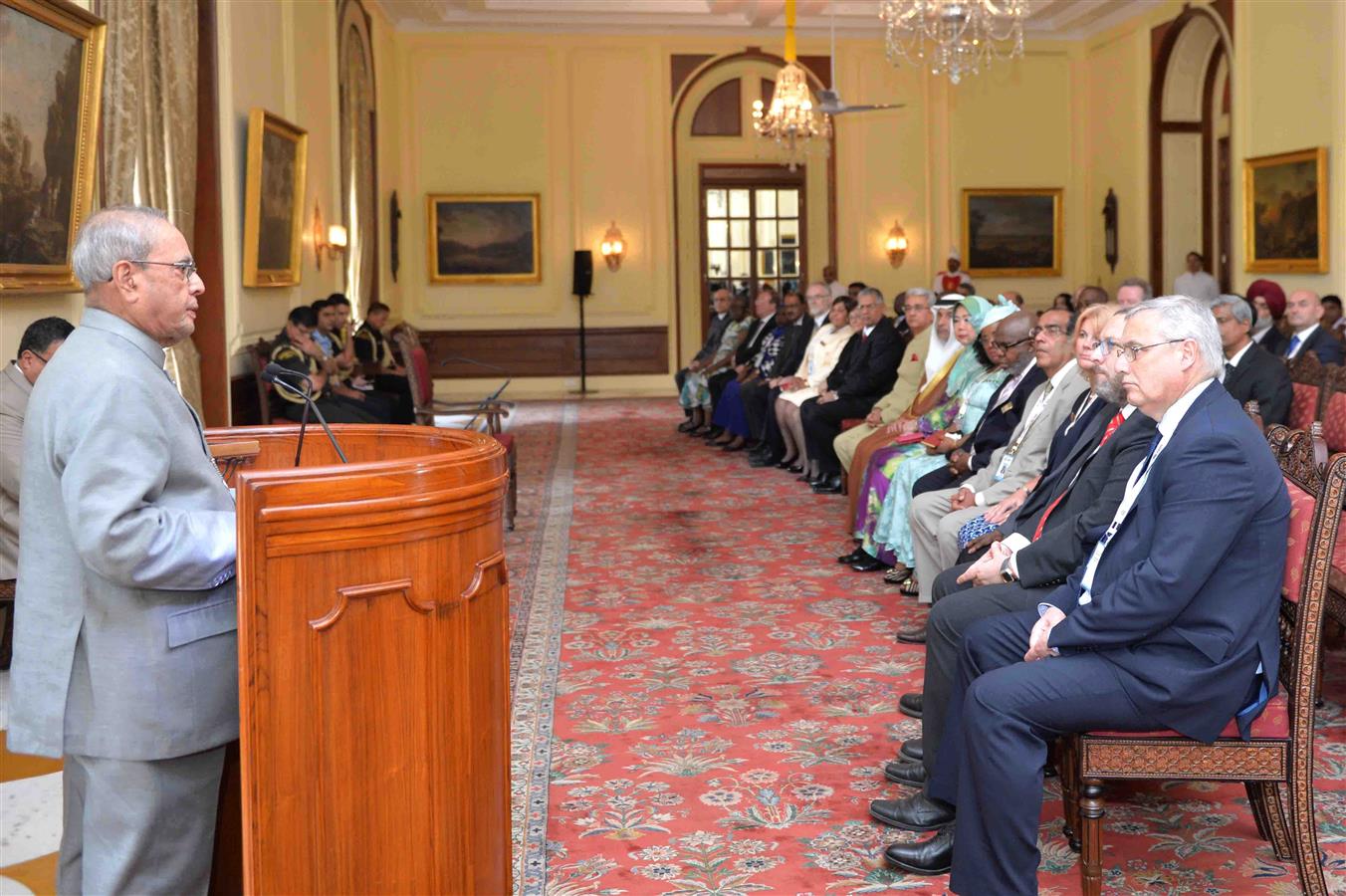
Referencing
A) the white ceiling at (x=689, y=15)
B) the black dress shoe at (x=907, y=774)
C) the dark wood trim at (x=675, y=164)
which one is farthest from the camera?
the dark wood trim at (x=675, y=164)

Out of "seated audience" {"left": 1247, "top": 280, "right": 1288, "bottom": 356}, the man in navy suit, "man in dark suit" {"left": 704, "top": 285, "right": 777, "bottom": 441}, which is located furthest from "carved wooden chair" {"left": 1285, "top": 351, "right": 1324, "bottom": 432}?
"man in dark suit" {"left": 704, "top": 285, "right": 777, "bottom": 441}

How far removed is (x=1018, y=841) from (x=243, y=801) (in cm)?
177

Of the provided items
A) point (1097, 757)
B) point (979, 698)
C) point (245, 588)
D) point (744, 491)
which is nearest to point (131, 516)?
point (245, 588)

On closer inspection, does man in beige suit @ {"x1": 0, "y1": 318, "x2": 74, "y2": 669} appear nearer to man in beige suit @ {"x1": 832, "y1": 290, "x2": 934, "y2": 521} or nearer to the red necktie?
the red necktie

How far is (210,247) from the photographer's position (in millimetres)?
9164

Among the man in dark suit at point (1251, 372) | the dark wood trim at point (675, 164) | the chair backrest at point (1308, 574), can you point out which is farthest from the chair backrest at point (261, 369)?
the dark wood trim at point (675, 164)

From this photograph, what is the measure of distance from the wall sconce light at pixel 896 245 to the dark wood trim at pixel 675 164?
2.49 feet

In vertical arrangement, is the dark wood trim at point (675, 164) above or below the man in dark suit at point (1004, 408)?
above

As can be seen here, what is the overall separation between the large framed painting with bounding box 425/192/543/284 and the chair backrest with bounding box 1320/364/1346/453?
519 inches

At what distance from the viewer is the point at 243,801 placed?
2020mm

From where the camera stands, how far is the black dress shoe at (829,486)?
32.0 ft

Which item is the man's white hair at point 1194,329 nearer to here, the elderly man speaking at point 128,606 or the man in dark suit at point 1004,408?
the elderly man speaking at point 128,606

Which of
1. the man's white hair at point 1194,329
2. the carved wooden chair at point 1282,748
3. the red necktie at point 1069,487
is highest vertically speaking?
the man's white hair at point 1194,329

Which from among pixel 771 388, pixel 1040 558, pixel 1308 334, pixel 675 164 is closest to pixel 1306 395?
pixel 1308 334
